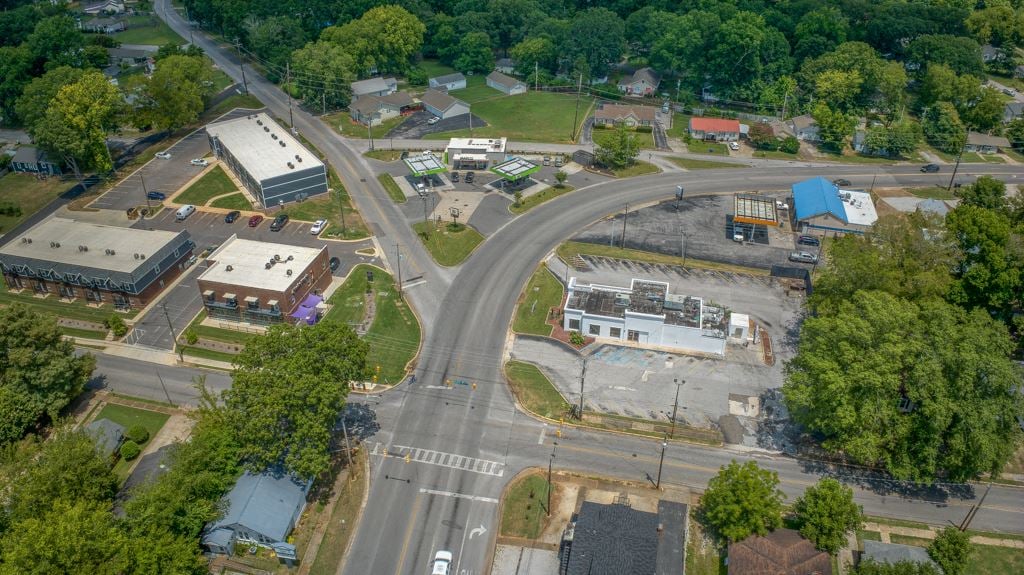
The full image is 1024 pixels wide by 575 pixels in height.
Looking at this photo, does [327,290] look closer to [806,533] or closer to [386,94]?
[806,533]

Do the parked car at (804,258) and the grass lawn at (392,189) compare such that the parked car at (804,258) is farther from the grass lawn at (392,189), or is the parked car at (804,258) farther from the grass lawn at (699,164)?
the grass lawn at (392,189)

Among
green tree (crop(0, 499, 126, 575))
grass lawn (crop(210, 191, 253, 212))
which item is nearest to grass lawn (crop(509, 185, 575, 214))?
grass lawn (crop(210, 191, 253, 212))

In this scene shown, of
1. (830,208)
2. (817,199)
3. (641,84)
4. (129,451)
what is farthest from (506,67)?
(129,451)

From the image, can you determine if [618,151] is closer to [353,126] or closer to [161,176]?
[353,126]

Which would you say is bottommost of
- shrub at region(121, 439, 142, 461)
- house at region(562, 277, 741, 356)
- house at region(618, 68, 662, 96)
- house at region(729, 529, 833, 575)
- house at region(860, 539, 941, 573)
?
shrub at region(121, 439, 142, 461)

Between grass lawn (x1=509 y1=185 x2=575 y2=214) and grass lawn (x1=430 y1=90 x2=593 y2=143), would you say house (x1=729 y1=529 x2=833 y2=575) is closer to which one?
grass lawn (x1=509 y1=185 x2=575 y2=214)

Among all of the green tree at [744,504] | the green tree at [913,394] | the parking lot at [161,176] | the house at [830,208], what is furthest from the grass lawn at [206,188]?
the green tree at [913,394]

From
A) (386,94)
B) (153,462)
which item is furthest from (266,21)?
(153,462)
